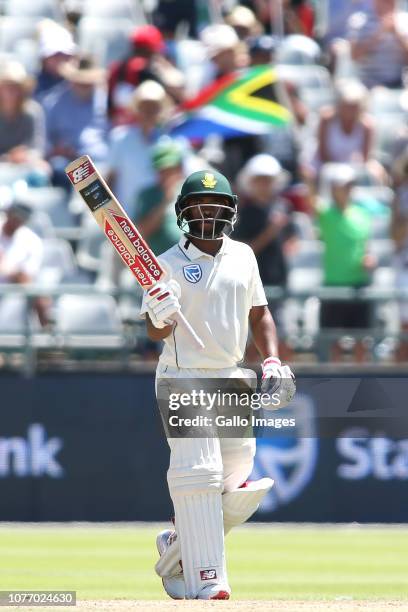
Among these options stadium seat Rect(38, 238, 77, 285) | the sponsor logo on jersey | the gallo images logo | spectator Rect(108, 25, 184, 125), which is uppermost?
spectator Rect(108, 25, 184, 125)

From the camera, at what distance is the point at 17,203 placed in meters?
12.4

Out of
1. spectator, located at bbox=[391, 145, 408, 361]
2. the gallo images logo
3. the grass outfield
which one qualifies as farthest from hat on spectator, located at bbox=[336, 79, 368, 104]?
the gallo images logo

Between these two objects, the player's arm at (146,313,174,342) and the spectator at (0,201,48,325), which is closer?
the player's arm at (146,313,174,342)

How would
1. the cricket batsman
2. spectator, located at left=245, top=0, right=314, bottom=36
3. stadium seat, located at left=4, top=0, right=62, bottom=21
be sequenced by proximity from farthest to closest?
stadium seat, located at left=4, top=0, right=62, bottom=21 < spectator, located at left=245, top=0, right=314, bottom=36 < the cricket batsman

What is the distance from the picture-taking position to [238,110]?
13.2m

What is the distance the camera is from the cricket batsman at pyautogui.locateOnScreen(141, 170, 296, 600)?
695cm

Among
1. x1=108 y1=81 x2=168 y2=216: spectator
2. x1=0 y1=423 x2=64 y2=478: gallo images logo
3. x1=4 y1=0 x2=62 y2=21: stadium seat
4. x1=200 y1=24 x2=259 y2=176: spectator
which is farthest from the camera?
x1=4 y1=0 x2=62 y2=21: stadium seat

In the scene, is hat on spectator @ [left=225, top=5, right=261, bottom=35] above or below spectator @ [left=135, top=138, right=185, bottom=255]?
above

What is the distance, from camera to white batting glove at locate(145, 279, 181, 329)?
6707mm

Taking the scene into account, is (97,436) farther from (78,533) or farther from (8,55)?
(8,55)

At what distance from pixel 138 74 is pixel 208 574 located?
25.6ft

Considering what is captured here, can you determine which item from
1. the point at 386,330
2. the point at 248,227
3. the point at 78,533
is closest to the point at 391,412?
the point at 386,330

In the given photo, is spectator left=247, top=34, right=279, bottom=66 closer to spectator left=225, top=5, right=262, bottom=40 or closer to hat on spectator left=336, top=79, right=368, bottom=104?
spectator left=225, top=5, right=262, bottom=40

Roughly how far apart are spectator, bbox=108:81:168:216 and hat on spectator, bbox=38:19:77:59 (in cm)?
123
